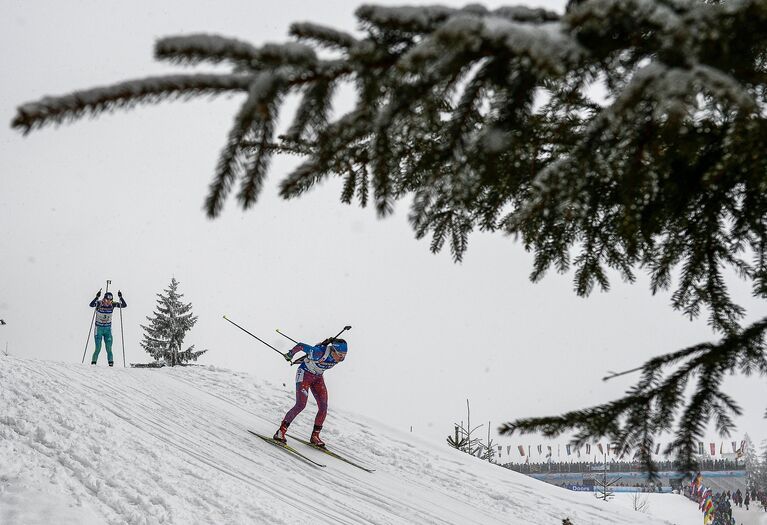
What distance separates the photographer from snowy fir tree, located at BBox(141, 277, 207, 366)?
104 ft

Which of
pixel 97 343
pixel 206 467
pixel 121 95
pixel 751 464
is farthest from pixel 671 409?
pixel 751 464

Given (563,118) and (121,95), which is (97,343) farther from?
(121,95)

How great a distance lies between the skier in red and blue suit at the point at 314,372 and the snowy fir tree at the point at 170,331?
22849mm

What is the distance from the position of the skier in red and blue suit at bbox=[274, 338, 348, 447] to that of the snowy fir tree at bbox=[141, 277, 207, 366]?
75.0ft

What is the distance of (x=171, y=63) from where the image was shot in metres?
1.27

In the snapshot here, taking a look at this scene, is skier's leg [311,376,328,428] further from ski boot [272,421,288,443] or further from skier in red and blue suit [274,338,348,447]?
ski boot [272,421,288,443]

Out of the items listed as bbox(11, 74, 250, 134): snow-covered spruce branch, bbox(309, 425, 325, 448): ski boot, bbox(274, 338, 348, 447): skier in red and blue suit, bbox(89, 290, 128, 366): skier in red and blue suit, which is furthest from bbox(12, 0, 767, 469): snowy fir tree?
bbox(89, 290, 128, 366): skier in red and blue suit

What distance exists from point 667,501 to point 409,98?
44515 mm

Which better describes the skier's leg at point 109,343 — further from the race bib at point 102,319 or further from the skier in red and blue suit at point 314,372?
the skier in red and blue suit at point 314,372

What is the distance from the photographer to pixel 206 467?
7.95 metres

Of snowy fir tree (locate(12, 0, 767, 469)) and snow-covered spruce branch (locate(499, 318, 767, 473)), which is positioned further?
snow-covered spruce branch (locate(499, 318, 767, 473))

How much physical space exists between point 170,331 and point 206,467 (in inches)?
1012

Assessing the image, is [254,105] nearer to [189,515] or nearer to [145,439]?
[189,515]

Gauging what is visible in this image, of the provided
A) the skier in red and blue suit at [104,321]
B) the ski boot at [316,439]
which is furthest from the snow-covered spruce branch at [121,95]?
the skier in red and blue suit at [104,321]
